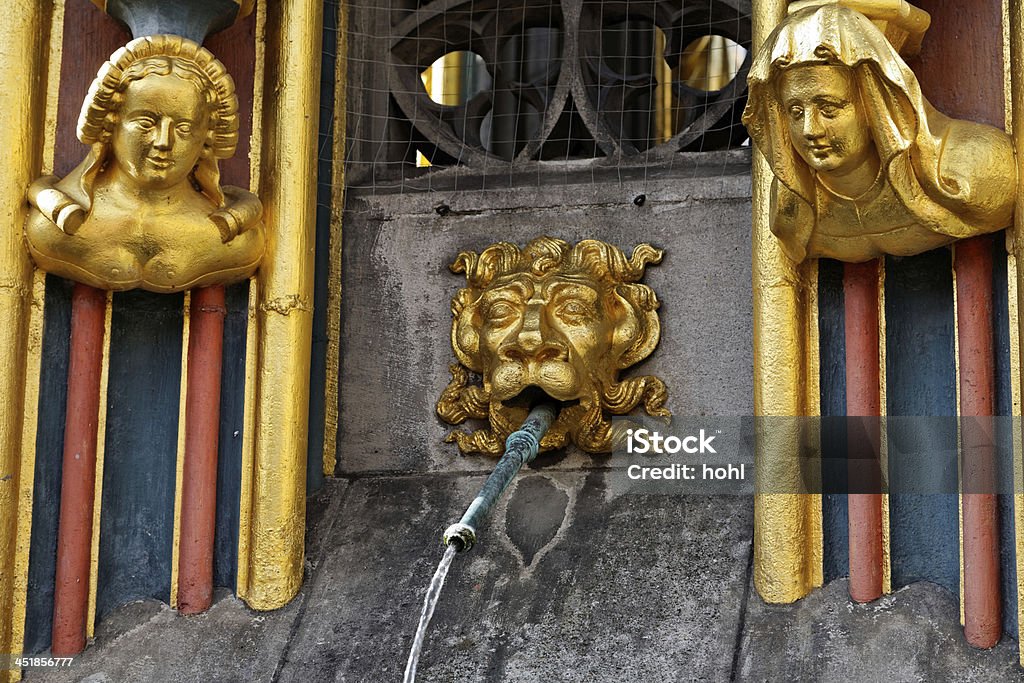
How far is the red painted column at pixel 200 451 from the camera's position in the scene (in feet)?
15.5

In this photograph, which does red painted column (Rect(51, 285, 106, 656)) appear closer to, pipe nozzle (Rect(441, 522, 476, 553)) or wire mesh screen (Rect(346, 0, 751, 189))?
wire mesh screen (Rect(346, 0, 751, 189))

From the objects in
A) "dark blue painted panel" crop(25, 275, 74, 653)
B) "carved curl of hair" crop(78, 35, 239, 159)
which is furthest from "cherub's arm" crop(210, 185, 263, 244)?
"dark blue painted panel" crop(25, 275, 74, 653)

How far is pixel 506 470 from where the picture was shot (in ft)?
14.6

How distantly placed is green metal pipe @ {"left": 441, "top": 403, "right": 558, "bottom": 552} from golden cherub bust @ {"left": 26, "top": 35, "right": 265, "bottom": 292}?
685mm

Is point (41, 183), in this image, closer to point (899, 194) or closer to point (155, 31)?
point (155, 31)

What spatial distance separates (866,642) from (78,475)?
1669 millimetres

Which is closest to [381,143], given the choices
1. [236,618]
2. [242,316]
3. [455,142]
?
[455,142]

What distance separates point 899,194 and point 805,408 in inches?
19.9

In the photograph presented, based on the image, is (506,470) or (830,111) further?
(506,470)

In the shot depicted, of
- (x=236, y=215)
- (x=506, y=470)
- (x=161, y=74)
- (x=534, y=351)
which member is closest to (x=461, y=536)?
(x=506, y=470)

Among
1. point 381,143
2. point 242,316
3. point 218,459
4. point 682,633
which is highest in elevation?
point 381,143

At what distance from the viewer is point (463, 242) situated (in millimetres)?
5156

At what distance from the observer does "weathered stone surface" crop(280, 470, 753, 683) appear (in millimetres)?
4422

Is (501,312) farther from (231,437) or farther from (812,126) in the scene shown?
(812,126)
